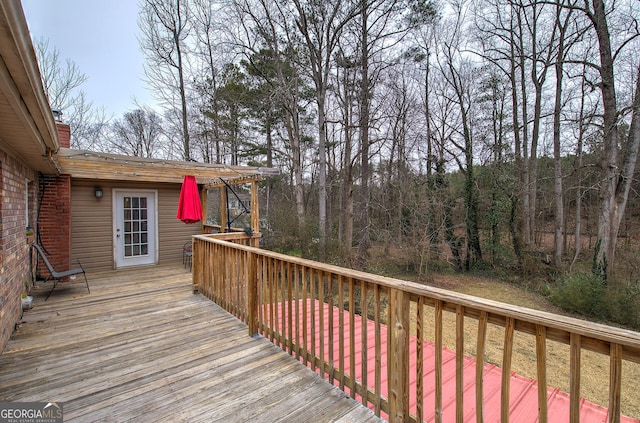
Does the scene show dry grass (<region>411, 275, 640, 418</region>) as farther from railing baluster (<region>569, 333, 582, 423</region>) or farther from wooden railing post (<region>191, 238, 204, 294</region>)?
wooden railing post (<region>191, 238, 204, 294</region>)

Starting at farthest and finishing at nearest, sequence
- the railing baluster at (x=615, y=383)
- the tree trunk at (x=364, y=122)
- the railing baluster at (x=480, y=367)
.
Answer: the tree trunk at (x=364, y=122) → the railing baluster at (x=480, y=367) → the railing baluster at (x=615, y=383)

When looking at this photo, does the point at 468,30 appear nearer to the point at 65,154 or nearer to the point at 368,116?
the point at 368,116

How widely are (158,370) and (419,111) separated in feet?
38.5

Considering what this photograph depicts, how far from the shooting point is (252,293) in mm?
3229

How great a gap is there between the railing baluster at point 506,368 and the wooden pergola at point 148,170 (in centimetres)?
472

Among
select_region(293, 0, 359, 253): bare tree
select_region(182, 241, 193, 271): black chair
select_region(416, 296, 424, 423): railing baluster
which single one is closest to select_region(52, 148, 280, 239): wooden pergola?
select_region(182, 241, 193, 271): black chair

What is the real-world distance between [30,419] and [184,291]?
9.95 ft

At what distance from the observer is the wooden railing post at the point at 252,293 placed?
10.3 feet


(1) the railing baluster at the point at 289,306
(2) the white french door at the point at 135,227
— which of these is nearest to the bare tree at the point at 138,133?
(2) the white french door at the point at 135,227

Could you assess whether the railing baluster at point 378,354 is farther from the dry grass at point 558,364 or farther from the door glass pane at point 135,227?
the door glass pane at point 135,227

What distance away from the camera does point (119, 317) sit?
3867mm

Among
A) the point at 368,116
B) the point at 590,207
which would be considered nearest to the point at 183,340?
the point at 368,116

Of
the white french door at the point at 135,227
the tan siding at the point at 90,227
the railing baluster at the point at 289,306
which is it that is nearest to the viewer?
the railing baluster at the point at 289,306

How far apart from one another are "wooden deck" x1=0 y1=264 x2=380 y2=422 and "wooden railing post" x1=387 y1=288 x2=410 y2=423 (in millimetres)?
255
